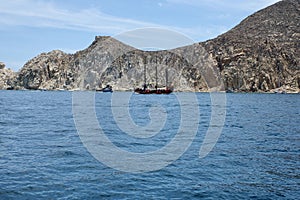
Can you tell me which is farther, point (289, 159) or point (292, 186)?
point (289, 159)

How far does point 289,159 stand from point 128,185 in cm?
1265

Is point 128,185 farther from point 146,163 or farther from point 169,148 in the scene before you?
point 169,148

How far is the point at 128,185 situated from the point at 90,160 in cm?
576

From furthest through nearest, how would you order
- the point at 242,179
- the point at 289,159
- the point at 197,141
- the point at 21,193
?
the point at 197,141 < the point at 289,159 < the point at 242,179 < the point at 21,193

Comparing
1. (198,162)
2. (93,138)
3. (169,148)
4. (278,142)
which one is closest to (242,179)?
(198,162)

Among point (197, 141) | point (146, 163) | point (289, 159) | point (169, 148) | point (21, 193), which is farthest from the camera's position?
point (197, 141)

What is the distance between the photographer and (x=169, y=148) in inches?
1010

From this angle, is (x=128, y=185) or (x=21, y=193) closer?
(x=21, y=193)

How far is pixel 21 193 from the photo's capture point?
1466cm

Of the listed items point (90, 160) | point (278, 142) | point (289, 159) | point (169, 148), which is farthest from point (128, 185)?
point (278, 142)

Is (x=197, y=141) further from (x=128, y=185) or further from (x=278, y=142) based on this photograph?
(x=128, y=185)

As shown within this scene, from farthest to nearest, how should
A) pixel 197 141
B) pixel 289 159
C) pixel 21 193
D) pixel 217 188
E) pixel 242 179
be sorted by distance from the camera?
1. pixel 197 141
2. pixel 289 159
3. pixel 242 179
4. pixel 217 188
5. pixel 21 193

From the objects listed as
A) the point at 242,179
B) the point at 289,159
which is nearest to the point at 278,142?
the point at 289,159

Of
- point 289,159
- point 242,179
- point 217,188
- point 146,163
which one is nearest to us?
point 217,188
